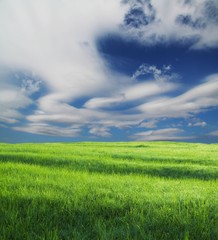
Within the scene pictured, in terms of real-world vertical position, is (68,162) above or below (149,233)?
above

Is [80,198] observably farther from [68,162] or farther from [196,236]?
[68,162]

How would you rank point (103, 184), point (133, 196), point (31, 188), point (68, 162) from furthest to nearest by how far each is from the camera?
point (68, 162) → point (103, 184) → point (31, 188) → point (133, 196)

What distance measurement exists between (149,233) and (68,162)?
12040 mm

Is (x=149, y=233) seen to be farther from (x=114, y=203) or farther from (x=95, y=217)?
(x=114, y=203)

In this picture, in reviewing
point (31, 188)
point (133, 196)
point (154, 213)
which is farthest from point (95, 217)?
point (31, 188)

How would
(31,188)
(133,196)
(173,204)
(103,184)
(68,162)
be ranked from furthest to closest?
(68,162) < (103,184) < (31,188) < (133,196) < (173,204)

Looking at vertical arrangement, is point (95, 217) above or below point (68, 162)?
below

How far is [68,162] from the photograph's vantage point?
16.2 meters

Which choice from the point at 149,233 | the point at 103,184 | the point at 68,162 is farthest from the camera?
the point at 68,162

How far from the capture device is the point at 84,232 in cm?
482

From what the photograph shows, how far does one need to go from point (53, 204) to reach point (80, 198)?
0.68 metres

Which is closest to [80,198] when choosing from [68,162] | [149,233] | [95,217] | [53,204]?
[53,204]

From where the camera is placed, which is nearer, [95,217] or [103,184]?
[95,217]

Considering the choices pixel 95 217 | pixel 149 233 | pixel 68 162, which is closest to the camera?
pixel 149 233
